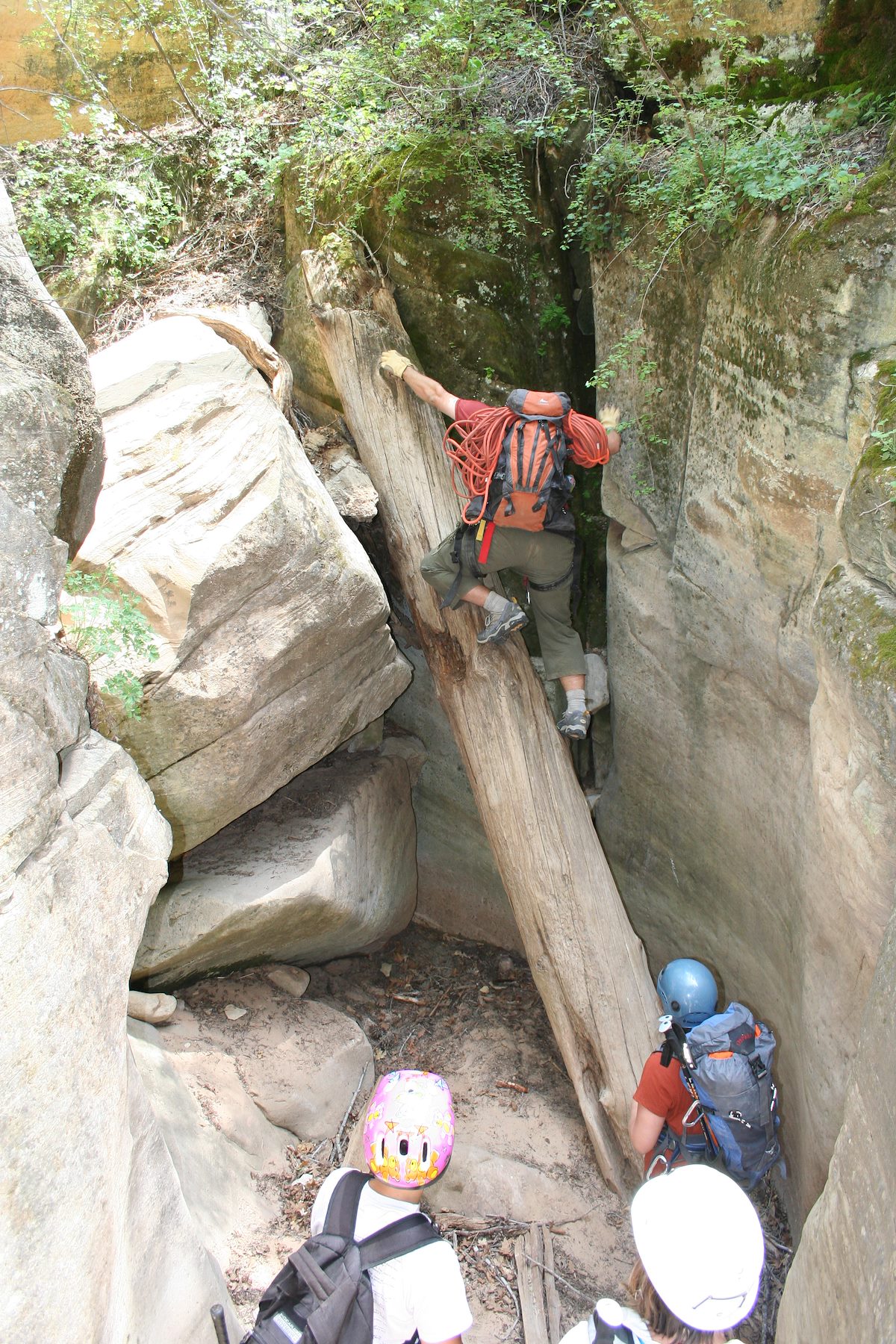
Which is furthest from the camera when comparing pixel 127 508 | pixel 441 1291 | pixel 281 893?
pixel 281 893

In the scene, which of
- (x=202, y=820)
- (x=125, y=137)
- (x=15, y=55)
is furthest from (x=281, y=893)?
(x=15, y=55)

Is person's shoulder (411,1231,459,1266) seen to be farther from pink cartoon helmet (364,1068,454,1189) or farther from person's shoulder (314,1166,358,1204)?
person's shoulder (314,1166,358,1204)

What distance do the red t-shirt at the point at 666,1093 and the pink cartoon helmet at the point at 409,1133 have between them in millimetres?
1042

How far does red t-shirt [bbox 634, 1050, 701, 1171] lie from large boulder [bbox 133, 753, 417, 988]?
186 centimetres

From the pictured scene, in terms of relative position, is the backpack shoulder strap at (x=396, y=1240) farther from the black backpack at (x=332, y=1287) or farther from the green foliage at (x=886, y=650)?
the green foliage at (x=886, y=650)

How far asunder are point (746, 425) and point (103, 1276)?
3.68 meters

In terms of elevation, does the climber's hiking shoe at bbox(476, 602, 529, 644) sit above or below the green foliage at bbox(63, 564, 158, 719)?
below

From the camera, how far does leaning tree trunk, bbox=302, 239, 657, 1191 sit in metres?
4.41

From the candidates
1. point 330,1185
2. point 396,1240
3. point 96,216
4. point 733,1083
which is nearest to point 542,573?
point 733,1083

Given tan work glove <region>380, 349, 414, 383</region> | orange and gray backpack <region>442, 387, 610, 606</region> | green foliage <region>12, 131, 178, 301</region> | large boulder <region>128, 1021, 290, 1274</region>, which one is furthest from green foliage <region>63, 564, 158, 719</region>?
green foliage <region>12, 131, 178, 301</region>

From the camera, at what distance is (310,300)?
5.03 metres

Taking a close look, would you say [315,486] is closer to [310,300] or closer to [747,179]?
[310,300]

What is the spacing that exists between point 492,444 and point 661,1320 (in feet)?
10.6

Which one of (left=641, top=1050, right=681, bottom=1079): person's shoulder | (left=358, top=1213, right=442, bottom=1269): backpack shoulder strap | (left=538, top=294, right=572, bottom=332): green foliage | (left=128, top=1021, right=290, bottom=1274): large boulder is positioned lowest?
(left=128, top=1021, right=290, bottom=1274): large boulder
